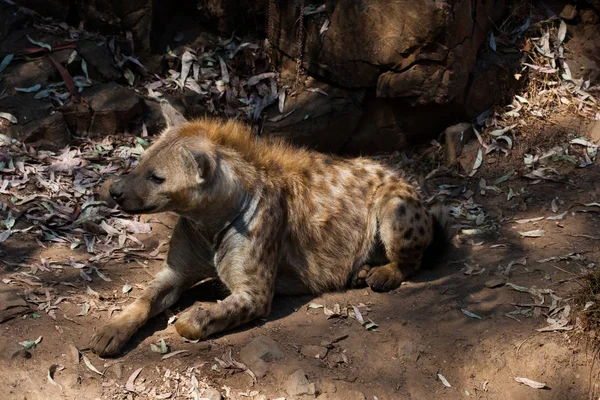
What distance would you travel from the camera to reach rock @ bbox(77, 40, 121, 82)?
629 centimetres

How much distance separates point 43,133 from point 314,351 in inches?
116

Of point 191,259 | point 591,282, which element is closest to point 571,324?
point 591,282

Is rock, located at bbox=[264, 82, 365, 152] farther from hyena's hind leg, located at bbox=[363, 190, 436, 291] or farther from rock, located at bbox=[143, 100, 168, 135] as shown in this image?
hyena's hind leg, located at bbox=[363, 190, 436, 291]

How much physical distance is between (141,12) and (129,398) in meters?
3.73

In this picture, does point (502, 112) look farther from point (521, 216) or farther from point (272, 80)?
point (272, 80)

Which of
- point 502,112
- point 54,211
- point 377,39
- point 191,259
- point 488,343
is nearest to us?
point 488,343

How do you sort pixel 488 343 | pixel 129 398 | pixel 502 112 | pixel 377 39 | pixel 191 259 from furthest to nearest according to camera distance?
pixel 502 112, pixel 377 39, pixel 191 259, pixel 488 343, pixel 129 398

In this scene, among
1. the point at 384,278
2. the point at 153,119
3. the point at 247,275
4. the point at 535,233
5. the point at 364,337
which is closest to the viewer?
the point at 364,337

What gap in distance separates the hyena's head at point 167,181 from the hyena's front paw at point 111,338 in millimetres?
586

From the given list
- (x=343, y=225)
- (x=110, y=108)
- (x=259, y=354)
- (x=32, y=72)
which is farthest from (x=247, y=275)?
(x=32, y=72)

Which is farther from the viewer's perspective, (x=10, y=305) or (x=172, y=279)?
(x=172, y=279)

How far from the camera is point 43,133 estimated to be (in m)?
5.89

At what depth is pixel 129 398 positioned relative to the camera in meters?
3.71

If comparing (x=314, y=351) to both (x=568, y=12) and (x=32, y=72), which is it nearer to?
(x=32, y=72)
